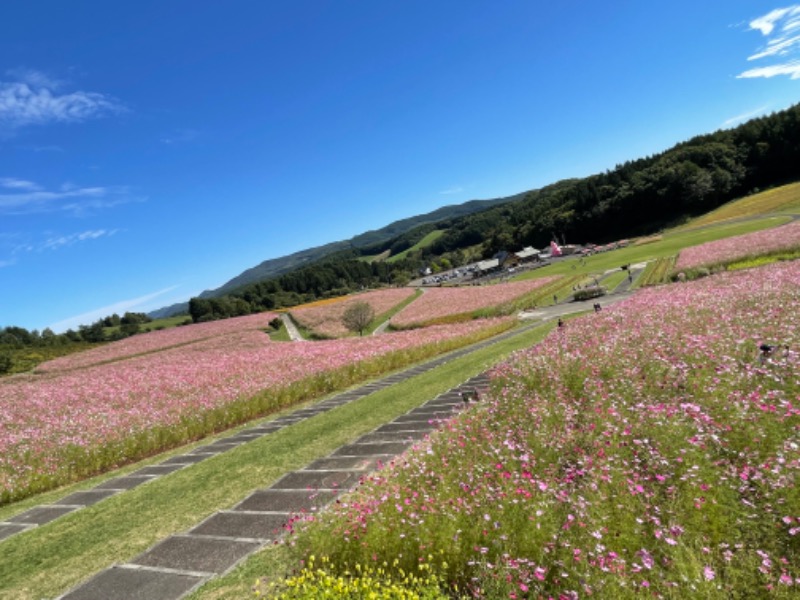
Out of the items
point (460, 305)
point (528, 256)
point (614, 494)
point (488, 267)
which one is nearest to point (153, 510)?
point (614, 494)

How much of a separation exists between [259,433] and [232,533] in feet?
24.4

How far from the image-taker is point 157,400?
687 inches

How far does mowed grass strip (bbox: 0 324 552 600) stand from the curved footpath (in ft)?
1.42

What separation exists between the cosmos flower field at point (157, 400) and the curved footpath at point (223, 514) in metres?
2.63

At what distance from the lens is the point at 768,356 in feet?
21.4

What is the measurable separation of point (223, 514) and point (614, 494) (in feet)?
19.2

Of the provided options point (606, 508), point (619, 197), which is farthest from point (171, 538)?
point (619, 197)

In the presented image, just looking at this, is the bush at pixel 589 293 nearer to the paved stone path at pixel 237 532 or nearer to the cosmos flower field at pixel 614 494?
the cosmos flower field at pixel 614 494

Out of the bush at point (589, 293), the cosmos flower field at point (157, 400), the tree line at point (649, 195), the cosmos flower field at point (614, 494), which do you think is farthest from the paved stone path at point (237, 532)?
the tree line at point (649, 195)

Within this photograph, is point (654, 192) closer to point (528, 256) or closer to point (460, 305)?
point (528, 256)

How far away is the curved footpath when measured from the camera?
5086mm

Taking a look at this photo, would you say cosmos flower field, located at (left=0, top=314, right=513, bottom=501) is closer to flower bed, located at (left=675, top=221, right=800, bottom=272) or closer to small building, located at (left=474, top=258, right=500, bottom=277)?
flower bed, located at (left=675, top=221, right=800, bottom=272)

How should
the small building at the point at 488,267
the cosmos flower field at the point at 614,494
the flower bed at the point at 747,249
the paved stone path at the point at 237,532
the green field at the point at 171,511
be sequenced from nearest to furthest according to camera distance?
the cosmos flower field at the point at 614,494 → the paved stone path at the point at 237,532 → the green field at the point at 171,511 → the flower bed at the point at 747,249 → the small building at the point at 488,267

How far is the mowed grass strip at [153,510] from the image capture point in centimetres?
587
